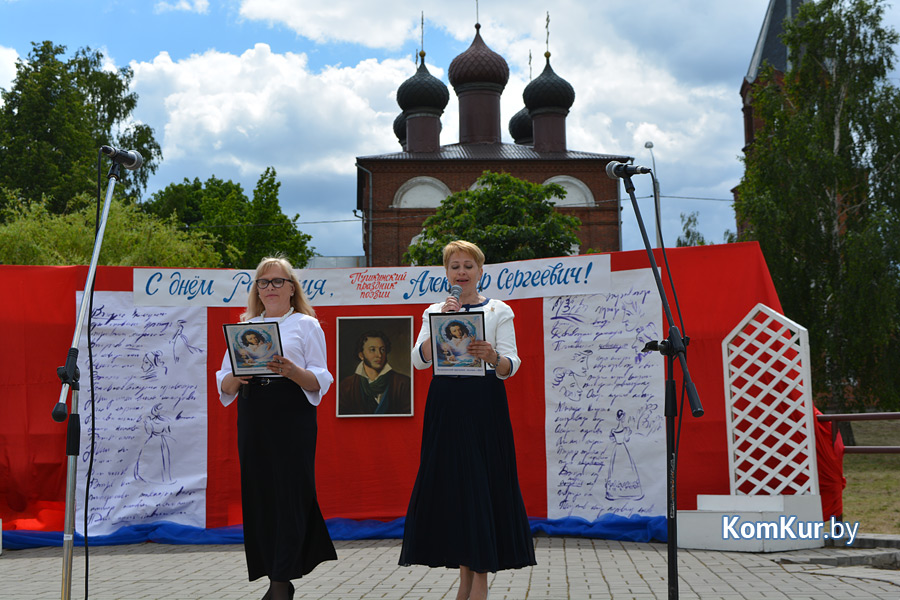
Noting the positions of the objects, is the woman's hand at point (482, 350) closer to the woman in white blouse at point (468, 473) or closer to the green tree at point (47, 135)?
the woman in white blouse at point (468, 473)

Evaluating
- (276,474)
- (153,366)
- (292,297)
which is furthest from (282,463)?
(153,366)

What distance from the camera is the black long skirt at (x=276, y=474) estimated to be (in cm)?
467

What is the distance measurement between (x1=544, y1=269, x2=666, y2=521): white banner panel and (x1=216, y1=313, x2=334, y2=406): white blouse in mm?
4024

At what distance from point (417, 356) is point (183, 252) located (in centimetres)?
2274

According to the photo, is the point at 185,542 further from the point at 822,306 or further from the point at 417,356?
the point at 822,306

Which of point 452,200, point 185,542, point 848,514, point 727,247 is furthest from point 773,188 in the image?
point 185,542

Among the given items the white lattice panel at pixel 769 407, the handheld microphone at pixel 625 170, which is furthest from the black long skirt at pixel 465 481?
the white lattice panel at pixel 769 407

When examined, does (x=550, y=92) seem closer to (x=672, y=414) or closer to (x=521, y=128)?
(x=521, y=128)

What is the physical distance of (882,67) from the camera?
76.0 ft

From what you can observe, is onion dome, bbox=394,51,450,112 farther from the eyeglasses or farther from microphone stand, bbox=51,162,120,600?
microphone stand, bbox=51,162,120,600

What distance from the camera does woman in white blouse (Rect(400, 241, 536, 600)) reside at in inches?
181

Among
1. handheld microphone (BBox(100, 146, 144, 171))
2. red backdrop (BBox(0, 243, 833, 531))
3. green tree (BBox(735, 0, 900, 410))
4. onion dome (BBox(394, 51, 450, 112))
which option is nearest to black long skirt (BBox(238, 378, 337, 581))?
handheld microphone (BBox(100, 146, 144, 171))

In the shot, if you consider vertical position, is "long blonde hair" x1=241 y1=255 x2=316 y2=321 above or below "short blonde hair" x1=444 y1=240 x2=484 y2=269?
below

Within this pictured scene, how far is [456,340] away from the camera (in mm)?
4492
